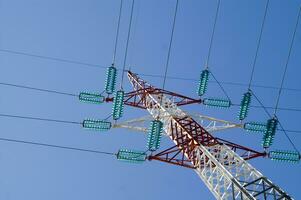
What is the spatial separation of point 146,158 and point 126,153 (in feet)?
2.98

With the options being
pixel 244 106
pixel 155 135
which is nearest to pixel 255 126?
pixel 244 106

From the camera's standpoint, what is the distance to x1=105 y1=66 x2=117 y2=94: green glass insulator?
957 inches

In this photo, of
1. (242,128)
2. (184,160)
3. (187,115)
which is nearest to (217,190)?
(184,160)

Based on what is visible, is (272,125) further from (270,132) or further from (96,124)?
(96,124)

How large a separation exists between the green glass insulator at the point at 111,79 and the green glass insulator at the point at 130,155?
564cm

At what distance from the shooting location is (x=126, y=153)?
1992 cm

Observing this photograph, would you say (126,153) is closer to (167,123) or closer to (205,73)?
(167,123)

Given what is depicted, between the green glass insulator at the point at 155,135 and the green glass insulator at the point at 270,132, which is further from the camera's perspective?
the green glass insulator at the point at 270,132

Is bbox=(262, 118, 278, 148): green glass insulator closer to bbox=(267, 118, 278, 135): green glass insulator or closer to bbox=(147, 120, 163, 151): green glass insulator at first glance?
bbox=(267, 118, 278, 135): green glass insulator

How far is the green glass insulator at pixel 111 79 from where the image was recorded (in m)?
24.3

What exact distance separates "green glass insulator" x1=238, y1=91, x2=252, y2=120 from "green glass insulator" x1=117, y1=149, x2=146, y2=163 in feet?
21.2

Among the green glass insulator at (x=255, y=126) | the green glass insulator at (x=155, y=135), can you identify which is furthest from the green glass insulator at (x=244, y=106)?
the green glass insulator at (x=155, y=135)

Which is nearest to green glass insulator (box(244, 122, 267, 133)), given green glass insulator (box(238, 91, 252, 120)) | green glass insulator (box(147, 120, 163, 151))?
green glass insulator (box(238, 91, 252, 120))

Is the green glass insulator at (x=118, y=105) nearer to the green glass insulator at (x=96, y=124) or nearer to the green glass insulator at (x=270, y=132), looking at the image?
the green glass insulator at (x=96, y=124)
